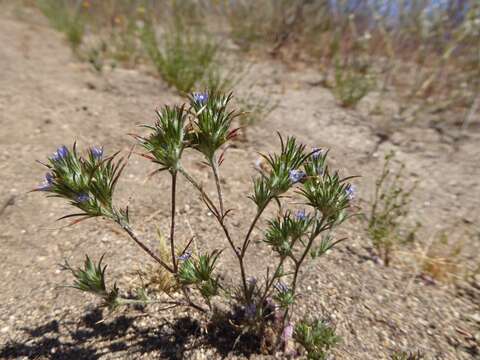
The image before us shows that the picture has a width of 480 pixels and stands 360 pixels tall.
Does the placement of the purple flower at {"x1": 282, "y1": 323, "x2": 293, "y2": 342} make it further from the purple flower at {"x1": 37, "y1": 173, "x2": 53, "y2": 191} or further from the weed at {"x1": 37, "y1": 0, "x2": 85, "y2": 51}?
the weed at {"x1": 37, "y1": 0, "x2": 85, "y2": 51}

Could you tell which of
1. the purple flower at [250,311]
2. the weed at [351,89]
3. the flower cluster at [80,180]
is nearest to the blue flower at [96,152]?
the flower cluster at [80,180]

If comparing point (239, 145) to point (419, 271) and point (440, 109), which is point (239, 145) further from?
point (440, 109)

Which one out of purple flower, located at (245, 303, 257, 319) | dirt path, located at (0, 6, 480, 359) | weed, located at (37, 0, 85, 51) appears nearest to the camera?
purple flower, located at (245, 303, 257, 319)

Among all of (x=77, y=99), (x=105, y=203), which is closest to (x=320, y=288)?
(x=105, y=203)

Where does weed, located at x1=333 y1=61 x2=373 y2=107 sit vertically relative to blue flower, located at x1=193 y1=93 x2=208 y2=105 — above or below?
above

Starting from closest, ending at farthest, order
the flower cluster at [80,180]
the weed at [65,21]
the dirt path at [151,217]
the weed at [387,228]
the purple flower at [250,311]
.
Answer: the flower cluster at [80,180], the purple flower at [250,311], the dirt path at [151,217], the weed at [387,228], the weed at [65,21]

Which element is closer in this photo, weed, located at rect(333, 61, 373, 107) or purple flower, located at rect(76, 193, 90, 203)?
purple flower, located at rect(76, 193, 90, 203)

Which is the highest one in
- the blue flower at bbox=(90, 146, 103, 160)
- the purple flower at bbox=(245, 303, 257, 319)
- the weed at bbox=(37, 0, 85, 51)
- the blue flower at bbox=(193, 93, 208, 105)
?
the weed at bbox=(37, 0, 85, 51)

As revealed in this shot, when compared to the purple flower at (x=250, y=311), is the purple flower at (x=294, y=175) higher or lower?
higher

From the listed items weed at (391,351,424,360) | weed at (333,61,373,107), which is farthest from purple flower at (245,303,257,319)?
weed at (333,61,373,107)

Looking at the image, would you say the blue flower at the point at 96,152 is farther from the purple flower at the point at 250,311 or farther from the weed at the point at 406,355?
the weed at the point at 406,355
